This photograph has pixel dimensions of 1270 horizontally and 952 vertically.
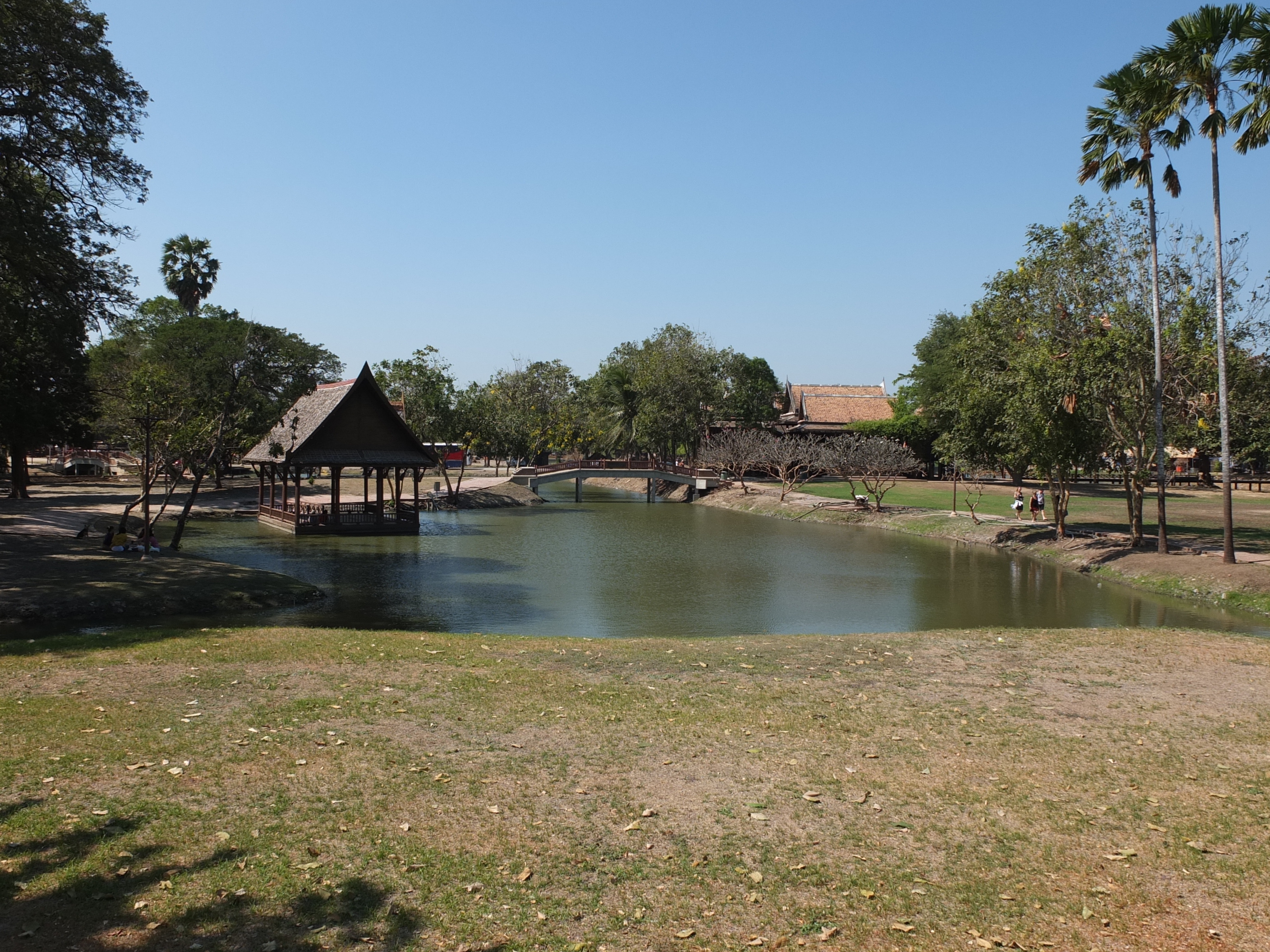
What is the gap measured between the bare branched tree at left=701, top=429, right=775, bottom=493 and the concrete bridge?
4.49ft

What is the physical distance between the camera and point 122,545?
23.5 meters

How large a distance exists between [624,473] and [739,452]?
8588mm

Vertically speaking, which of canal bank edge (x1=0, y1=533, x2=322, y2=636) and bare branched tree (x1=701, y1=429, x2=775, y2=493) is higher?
bare branched tree (x1=701, y1=429, x2=775, y2=493)

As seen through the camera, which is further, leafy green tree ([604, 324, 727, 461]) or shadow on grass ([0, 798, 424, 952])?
leafy green tree ([604, 324, 727, 461])

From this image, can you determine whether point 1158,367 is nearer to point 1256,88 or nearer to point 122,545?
point 1256,88

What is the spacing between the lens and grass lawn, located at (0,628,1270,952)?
18.9 feet

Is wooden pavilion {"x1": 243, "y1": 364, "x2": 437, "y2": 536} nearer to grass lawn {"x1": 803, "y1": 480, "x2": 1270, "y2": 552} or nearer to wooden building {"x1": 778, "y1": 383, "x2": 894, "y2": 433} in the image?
grass lawn {"x1": 803, "y1": 480, "x2": 1270, "y2": 552}

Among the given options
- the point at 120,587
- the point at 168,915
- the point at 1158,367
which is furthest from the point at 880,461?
the point at 168,915

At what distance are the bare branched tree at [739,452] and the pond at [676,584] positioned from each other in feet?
54.9

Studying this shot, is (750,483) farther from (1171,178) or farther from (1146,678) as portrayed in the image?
(1146,678)

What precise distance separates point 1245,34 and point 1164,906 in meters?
21.7

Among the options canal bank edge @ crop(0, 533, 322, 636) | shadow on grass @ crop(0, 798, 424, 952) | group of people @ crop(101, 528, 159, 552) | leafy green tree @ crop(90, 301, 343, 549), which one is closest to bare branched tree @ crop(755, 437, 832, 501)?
leafy green tree @ crop(90, 301, 343, 549)

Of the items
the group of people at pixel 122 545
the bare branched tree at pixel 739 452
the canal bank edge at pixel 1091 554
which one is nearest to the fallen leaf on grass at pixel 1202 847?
the canal bank edge at pixel 1091 554

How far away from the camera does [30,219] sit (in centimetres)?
1919
